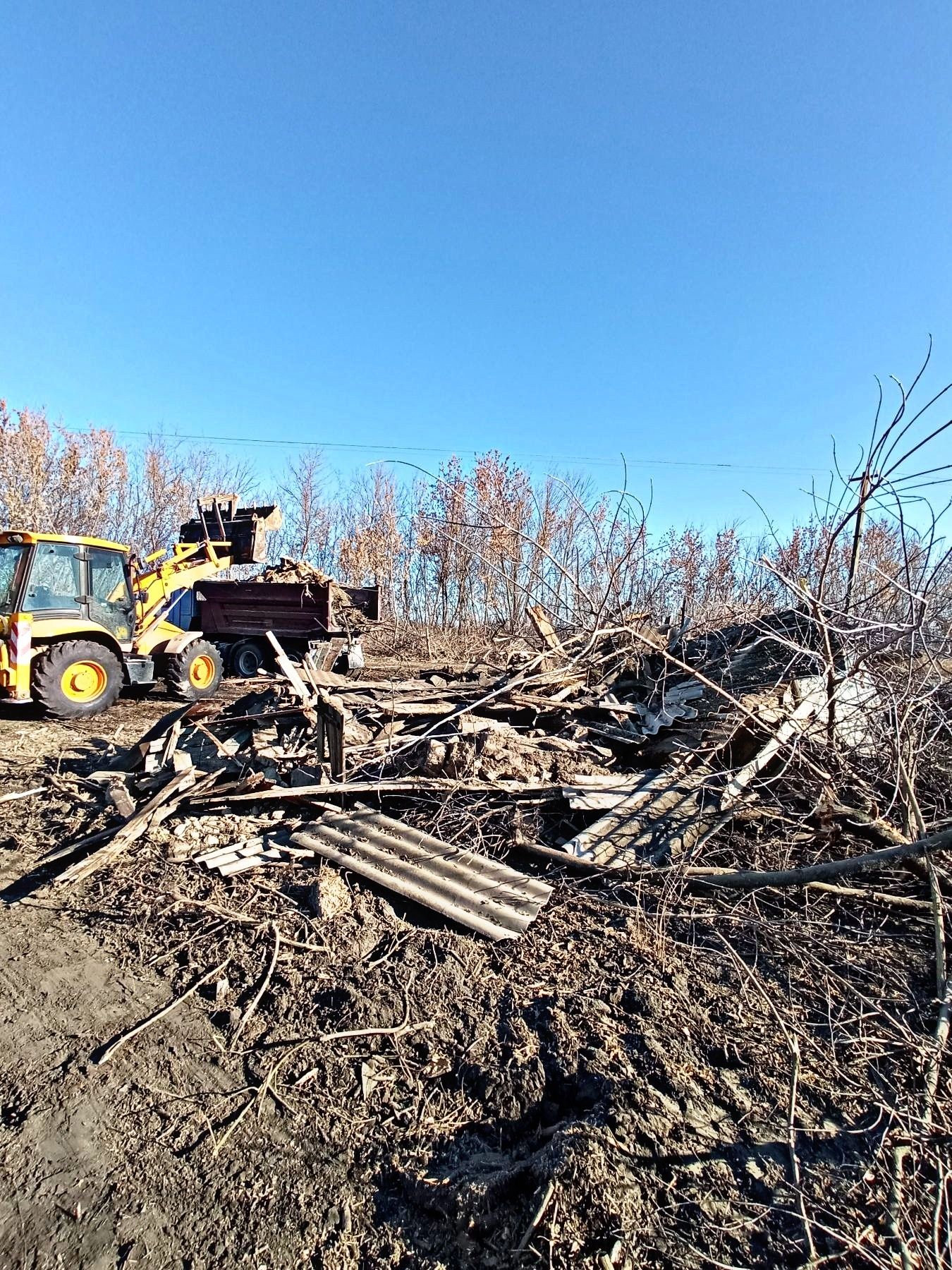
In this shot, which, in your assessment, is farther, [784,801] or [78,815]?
[78,815]

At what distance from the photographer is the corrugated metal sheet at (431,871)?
147 inches

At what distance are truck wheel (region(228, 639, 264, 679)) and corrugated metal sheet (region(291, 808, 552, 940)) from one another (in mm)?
8561

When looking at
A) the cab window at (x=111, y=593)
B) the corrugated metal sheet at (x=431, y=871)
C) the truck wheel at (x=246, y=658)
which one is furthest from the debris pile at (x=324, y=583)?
the corrugated metal sheet at (x=431, y=871)

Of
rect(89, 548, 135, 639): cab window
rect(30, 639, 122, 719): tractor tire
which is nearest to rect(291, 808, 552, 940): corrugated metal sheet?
rect(30, 639, 122, 719): tractor tire

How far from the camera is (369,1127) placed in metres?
2.41

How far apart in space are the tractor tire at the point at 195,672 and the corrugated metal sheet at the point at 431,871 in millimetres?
6602

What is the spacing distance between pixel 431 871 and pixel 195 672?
26.0 ft

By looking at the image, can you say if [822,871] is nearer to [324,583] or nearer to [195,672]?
[195,672]

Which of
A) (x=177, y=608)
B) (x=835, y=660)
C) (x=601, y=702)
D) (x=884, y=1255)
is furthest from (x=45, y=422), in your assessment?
(x=884, y=1255)

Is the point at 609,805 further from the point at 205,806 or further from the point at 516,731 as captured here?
the point at 205,806

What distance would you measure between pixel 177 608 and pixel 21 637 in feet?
15.1

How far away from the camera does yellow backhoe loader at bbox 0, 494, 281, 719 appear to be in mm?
8297

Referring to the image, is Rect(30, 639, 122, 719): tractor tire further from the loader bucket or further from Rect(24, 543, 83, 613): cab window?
the loader bucket

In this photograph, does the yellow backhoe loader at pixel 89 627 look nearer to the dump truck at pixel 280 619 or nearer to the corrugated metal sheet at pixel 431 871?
the dump truck at pixel 280 619
